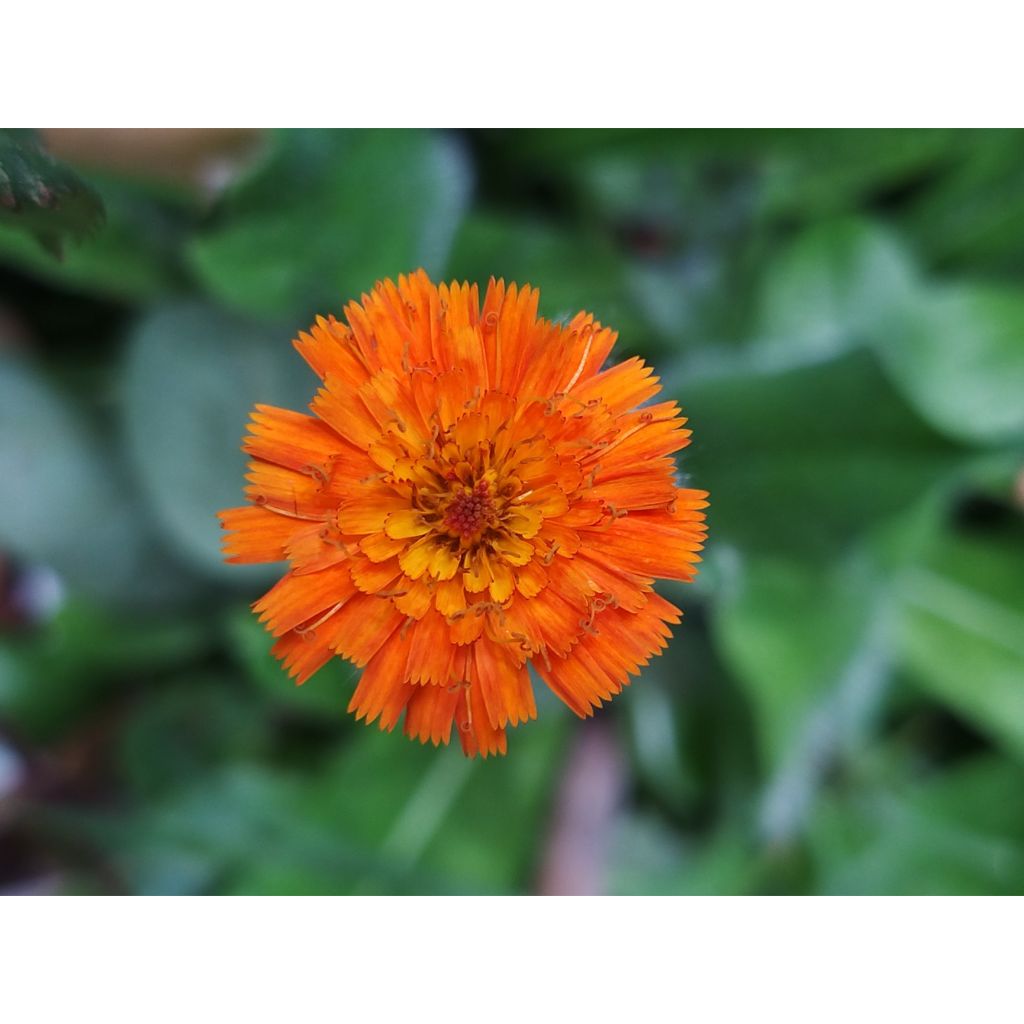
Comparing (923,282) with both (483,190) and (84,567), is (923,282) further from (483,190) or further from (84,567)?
(84,567)

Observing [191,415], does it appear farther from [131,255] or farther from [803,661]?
[803,661]

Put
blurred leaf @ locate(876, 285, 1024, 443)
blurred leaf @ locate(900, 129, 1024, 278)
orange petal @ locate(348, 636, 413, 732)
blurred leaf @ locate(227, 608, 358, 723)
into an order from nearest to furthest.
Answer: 1. orange petal @ locate(348, 636, 413, 732)
2. blurred leaf @ locate(227, 608, 358, 723)
3. blurred leaf @ locate(876, 285, 1024, 443)
4. blurred leaf @ locate(900, 129, 1024, 278)

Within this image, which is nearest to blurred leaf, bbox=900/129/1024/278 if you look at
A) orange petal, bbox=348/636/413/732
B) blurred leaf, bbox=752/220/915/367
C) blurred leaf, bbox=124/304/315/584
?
blurred leaf, bbox=752/220/915/367

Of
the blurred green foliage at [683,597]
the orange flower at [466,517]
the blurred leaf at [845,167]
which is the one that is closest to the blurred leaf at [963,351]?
the blurred green foliage at [683,597]

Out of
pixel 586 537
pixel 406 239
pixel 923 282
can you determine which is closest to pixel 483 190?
pixel 406 239

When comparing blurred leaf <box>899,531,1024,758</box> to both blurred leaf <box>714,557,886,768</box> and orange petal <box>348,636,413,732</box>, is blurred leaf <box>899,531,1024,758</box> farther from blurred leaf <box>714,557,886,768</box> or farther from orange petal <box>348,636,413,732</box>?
orange petal <box>348,636,413,732</box>

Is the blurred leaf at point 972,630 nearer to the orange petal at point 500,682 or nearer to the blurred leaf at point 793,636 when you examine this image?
the blurred leaf at point 793,636
